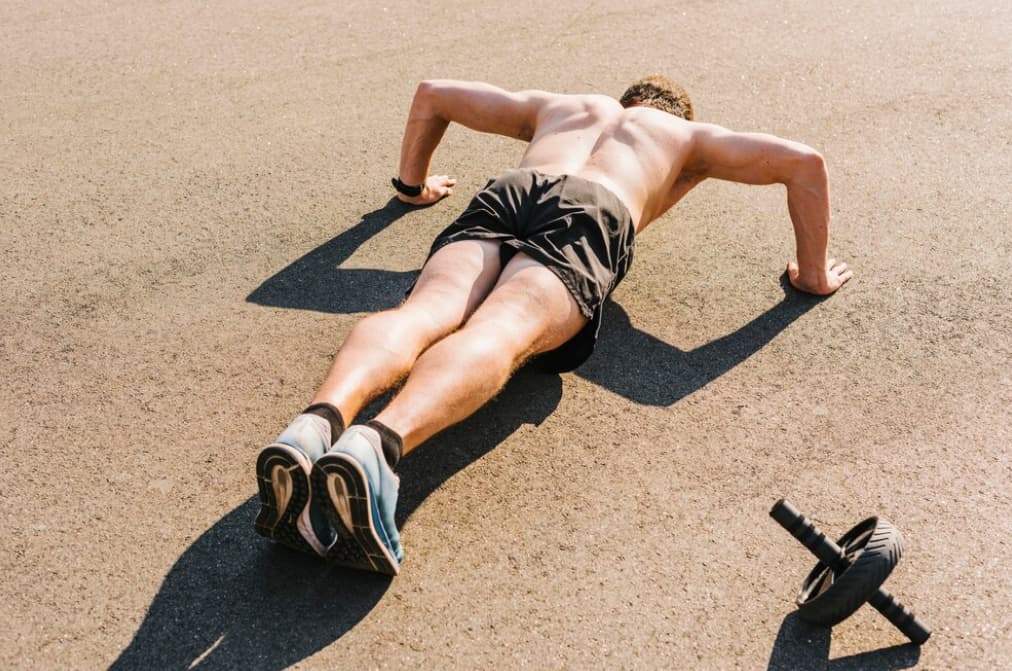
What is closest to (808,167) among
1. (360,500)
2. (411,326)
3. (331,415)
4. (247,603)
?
(411,326)

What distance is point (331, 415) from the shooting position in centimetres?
259

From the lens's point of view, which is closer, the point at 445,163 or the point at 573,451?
the point at 573,451

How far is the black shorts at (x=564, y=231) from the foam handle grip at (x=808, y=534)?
973mm

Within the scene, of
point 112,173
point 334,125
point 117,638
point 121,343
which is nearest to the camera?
point 117,638

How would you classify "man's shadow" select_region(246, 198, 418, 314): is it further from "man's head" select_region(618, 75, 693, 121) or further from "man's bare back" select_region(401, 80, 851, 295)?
"man's head" select_region(618, 75, 693, 121)

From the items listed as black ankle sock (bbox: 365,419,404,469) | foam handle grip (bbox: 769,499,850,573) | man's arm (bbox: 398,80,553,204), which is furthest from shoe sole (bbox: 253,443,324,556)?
man's arm (bbox: 398,80,553,204)

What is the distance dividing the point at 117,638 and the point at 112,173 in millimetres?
2795

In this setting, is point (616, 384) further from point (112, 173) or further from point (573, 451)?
point (112, 173)

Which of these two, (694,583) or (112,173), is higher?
(112,173)

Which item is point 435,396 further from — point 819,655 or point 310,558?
point 819,655

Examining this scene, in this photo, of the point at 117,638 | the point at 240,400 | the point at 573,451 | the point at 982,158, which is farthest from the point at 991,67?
the point at 117,638

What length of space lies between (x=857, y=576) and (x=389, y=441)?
1224 millimetres

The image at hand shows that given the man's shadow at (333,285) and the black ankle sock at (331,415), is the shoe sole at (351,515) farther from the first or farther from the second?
the man's shadow at (333,285)

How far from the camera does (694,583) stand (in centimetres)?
266
